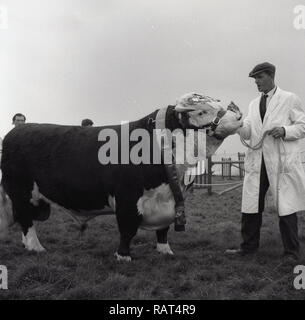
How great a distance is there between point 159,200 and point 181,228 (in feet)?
1.31

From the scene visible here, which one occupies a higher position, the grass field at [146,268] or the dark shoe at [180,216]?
the dark shoe at [180,216]

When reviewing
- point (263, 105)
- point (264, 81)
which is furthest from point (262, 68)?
point (263, 105)

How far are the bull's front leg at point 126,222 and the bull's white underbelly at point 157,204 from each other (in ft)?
0.25

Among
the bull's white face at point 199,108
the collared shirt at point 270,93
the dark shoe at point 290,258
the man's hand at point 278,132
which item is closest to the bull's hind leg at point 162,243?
the dark shoe at point 290,258

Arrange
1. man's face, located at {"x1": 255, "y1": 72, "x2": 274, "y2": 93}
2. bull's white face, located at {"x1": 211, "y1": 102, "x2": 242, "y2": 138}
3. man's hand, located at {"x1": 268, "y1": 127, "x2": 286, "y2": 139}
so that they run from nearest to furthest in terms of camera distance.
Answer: bull's white face, located at {"x1": 211, "y1": 102, "x2": 242, "y2": 138} → man's hand, located at {"x1": 268, "y1": 127, "x2": 286, "y2": 139} → man's face, located at {"x1": 255, "y1": 72, "x2": 274, "y2": 93}

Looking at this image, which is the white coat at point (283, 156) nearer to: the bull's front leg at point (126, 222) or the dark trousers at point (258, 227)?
the dark trousers at point (258, 227)

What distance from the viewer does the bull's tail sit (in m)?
6.07

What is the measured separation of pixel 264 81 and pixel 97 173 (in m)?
2.24

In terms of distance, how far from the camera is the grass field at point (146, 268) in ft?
13.0

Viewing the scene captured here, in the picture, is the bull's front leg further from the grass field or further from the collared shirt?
the collared shirt

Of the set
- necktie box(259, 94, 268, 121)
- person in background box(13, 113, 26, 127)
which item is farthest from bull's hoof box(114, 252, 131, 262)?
person in background box(13, 113, 26, 127)

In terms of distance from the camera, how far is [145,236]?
6406 mm

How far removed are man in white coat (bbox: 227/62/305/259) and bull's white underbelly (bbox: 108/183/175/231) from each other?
3.39 feet
